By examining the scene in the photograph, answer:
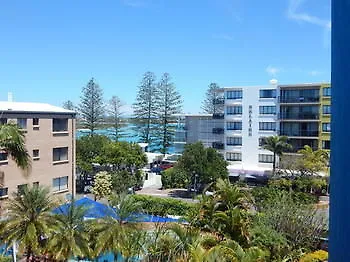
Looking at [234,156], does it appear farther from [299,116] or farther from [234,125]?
[299,116]

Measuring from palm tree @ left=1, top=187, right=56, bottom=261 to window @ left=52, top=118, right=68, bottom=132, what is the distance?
8.66 m

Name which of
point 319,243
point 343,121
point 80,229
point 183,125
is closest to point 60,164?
point 80,229

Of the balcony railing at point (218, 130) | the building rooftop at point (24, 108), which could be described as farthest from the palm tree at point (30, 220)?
the balcony railing at point (218, 130)

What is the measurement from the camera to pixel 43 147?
61.1 ft

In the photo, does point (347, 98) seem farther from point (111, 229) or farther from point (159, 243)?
point (111, 229)

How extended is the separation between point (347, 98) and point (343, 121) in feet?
0.26

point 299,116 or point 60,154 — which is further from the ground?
point 299,116

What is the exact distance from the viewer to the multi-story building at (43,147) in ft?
55.5

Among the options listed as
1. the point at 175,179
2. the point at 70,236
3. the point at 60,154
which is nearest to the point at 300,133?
the point at 175,179

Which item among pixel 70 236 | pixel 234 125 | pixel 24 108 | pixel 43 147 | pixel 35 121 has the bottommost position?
pixel 70 236

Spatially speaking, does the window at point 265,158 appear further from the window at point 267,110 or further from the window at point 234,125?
the window at point 267,110

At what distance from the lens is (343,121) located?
1307 mm

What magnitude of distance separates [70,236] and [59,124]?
33.2 feet

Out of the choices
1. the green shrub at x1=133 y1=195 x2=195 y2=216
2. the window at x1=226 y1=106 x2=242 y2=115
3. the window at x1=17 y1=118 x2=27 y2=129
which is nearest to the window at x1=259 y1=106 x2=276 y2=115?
the window at x1=226 y1=106 x2=242 y2=115
